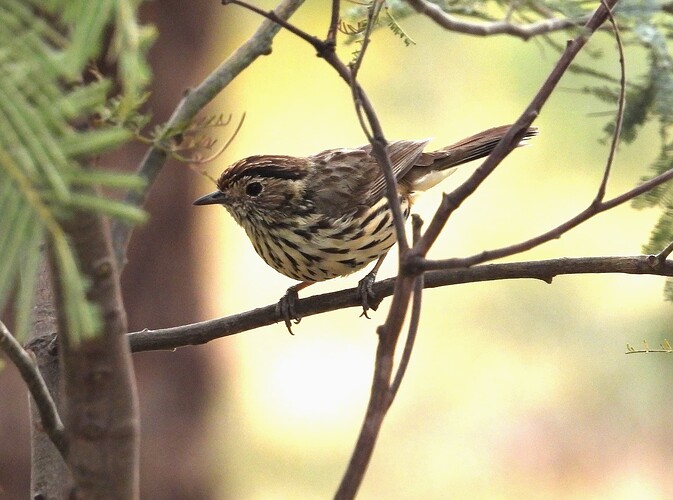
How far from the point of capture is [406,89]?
38.2ft

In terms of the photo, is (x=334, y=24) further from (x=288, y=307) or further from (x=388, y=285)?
(x=288, y=307)

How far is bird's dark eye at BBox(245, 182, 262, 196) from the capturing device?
440 cm

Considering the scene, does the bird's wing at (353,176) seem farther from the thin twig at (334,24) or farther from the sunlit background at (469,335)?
the sunlit background at (469,335)

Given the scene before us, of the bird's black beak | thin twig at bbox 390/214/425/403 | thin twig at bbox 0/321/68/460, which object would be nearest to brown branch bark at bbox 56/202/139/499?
thin twig at bbox 0/321/68/460

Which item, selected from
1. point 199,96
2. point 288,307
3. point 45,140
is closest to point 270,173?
point 288,307

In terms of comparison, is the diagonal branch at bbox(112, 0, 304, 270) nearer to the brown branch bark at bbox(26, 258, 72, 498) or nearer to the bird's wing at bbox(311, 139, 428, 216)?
the brown branch bark at bbox(26, 258, 72, 498)

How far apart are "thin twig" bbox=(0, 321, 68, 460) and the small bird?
1.82 m

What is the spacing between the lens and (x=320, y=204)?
14.3ft

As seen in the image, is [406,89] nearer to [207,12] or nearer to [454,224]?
[454,224]

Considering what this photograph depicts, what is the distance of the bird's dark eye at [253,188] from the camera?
14.4 ft

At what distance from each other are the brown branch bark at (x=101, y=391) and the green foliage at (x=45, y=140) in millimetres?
367

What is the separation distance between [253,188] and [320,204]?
0.32m

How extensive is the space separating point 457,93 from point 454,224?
1.67 metres

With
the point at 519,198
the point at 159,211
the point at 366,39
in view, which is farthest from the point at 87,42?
the point at 519,198
